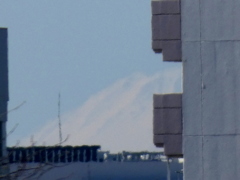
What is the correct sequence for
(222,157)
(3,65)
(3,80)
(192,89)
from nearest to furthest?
1. (222,157)
2. (192,89)
3. (3,80)
4. (3,65)

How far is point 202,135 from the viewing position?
9664 millimetres

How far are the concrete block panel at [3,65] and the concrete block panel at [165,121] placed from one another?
946cm

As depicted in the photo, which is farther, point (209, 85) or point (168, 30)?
point (168, 30)

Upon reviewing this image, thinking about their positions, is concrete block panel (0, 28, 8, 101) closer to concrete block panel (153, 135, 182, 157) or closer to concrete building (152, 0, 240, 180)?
concrete block panel (153, 135, 182, 157)

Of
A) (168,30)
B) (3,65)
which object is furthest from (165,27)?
(3,65)

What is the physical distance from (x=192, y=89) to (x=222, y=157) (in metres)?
0.80

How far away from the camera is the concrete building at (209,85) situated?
9.62 metres

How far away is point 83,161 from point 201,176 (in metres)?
25.7

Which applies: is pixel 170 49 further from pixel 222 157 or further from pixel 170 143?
pixel 222 157

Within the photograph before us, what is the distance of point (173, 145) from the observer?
32.3ft

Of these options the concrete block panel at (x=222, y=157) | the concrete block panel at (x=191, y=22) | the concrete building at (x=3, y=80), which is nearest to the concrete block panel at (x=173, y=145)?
the concrete block panel at (x=222, y=157)

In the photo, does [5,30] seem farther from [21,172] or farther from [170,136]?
[170,136]

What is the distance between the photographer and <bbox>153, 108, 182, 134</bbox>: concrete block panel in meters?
9.81

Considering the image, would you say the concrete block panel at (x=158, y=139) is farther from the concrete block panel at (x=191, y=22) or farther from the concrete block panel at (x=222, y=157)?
the concrete block panel at (x=191, y=22)
